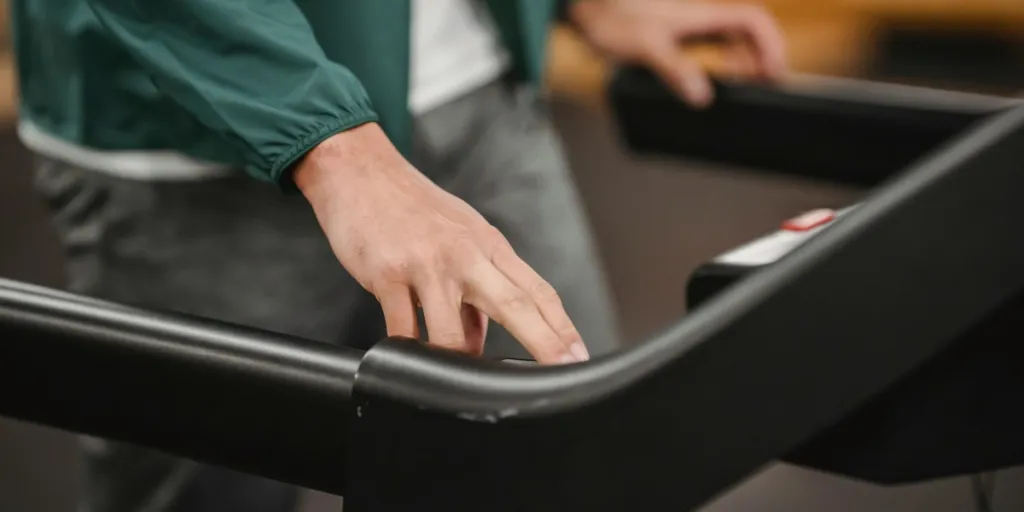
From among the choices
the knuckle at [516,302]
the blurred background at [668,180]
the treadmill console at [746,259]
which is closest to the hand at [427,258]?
the knuckle at [516,302]

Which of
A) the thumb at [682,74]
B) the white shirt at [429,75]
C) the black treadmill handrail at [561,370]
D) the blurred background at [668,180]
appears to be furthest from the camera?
the blurred background at [668,180]

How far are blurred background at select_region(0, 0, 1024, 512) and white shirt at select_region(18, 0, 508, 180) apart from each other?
66cm

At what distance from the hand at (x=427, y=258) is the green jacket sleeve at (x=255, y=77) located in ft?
0.06

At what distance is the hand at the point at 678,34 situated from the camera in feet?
3.14

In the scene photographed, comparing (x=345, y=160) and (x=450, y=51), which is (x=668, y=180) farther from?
(x=345, y=160)

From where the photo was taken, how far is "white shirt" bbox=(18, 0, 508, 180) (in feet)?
2.40

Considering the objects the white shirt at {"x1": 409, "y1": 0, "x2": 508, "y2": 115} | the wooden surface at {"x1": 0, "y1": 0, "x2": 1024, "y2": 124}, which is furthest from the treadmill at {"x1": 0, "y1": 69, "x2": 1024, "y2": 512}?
the wooden surface at {"x1": 0, "y1": 0, "x2": 1024, "y2": 124}

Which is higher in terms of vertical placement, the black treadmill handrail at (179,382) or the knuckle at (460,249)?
the knuckle at (460,249)

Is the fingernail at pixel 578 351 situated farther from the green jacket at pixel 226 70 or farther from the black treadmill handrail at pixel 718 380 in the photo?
the green jacket at pixel 226 70

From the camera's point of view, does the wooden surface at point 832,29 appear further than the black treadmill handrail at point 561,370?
Yes

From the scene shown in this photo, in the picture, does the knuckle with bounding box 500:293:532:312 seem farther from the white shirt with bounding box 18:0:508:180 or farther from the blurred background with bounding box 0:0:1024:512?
the blurred background with bounding box 0:0:1024:512

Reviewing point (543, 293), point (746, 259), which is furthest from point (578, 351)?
point (746, 259)

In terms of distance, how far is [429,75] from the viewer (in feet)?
2.71

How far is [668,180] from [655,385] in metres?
2.26
